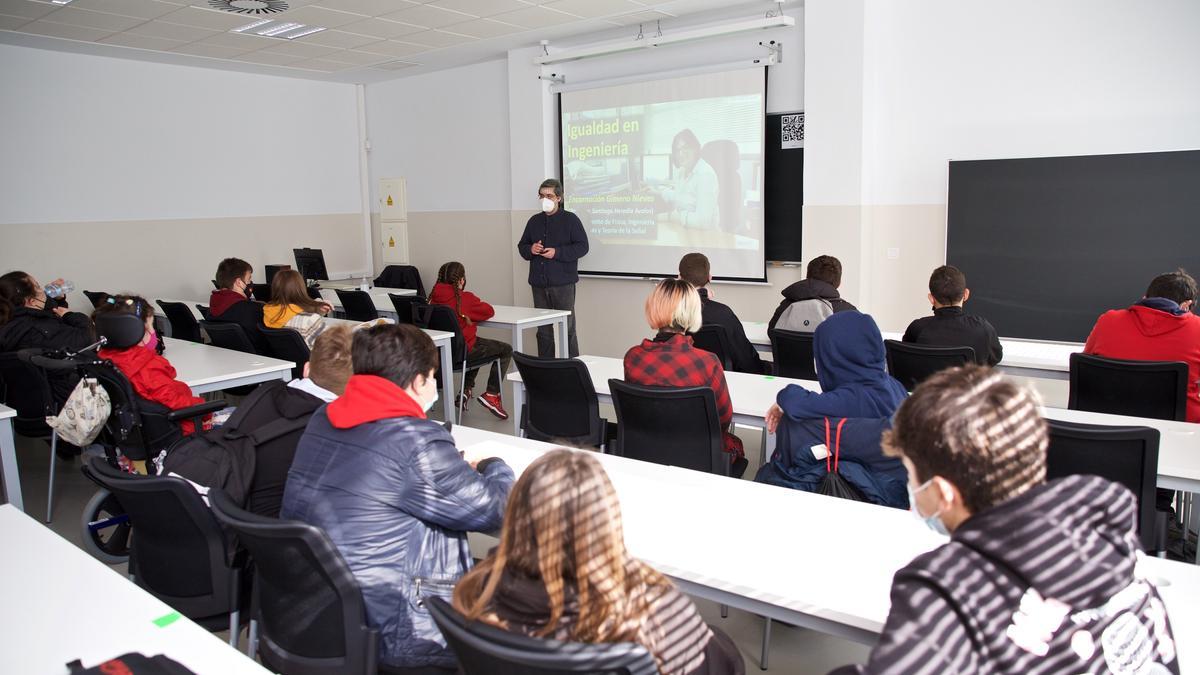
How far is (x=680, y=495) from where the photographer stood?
2.20 meters

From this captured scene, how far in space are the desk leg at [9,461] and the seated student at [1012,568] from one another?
3698mm

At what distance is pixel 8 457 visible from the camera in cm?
355

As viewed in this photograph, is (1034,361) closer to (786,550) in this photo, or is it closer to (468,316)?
(786,550)

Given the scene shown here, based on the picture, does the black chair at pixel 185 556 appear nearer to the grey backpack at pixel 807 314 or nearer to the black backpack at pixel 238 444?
the black backpack at pixel 238 444

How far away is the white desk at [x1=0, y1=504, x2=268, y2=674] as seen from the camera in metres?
1.46

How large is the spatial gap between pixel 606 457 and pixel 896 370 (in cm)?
183

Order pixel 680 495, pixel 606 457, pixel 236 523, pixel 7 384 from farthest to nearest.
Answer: pixel 7 384, pixel 606 457, pixel 680 495, pixel 236 523

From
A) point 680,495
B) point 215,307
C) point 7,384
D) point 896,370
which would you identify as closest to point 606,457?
point 680,495

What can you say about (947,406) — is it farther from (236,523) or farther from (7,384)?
(7,384)

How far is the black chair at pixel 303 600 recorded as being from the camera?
5.58 feet

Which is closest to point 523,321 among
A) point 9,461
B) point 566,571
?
point 9,461

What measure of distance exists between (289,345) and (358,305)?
65.7 inches

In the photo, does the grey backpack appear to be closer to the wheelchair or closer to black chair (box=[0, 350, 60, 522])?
the wheelchair

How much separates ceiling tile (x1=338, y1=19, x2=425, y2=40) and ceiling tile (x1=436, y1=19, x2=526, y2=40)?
329 mm
